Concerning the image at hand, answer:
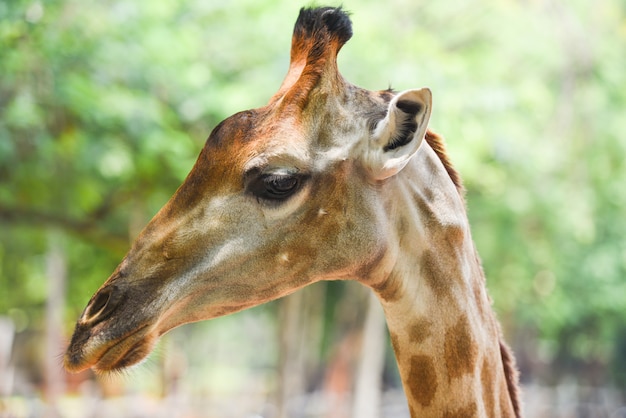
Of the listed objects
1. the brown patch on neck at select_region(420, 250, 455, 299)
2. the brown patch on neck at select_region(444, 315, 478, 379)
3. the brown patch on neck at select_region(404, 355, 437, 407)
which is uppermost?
the brown patch on neck at select_region(420, 250, 455, 299)

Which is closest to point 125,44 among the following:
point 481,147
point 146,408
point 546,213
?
point 481,147

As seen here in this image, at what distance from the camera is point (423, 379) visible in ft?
9.17

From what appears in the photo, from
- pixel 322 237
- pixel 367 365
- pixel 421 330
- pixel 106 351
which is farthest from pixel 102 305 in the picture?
pixel 367 365

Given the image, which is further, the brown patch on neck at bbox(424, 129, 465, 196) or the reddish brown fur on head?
the brown patch on neck at bbox(424, 129, 465, 196)

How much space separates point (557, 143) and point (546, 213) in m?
1.61

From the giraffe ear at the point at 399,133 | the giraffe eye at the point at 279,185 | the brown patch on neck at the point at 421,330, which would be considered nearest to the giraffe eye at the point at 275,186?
the giraffe eye at the point at 279,185

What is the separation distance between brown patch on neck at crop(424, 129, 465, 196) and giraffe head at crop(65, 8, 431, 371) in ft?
1.37

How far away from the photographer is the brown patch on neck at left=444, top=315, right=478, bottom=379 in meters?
2.79

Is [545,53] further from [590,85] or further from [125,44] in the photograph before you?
[125,44]

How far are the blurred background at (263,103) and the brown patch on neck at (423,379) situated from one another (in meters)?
0.93

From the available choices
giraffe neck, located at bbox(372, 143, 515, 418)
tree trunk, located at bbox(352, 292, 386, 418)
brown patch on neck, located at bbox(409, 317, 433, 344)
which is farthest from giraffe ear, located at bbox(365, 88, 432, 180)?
tree trunk, located at bbox(352, 292, 386, 418)

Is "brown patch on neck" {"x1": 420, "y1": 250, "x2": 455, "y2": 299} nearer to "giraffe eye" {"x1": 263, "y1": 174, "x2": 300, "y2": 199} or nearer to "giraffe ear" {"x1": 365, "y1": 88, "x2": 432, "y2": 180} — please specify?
"giraffe ear" {"x1": 365, "y1": 88, "x2": 432, "y2": 180}

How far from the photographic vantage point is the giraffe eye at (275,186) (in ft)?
8.49

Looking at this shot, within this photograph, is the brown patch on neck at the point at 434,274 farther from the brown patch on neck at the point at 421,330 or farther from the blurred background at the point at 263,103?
the blurred background at the point at 263,103
